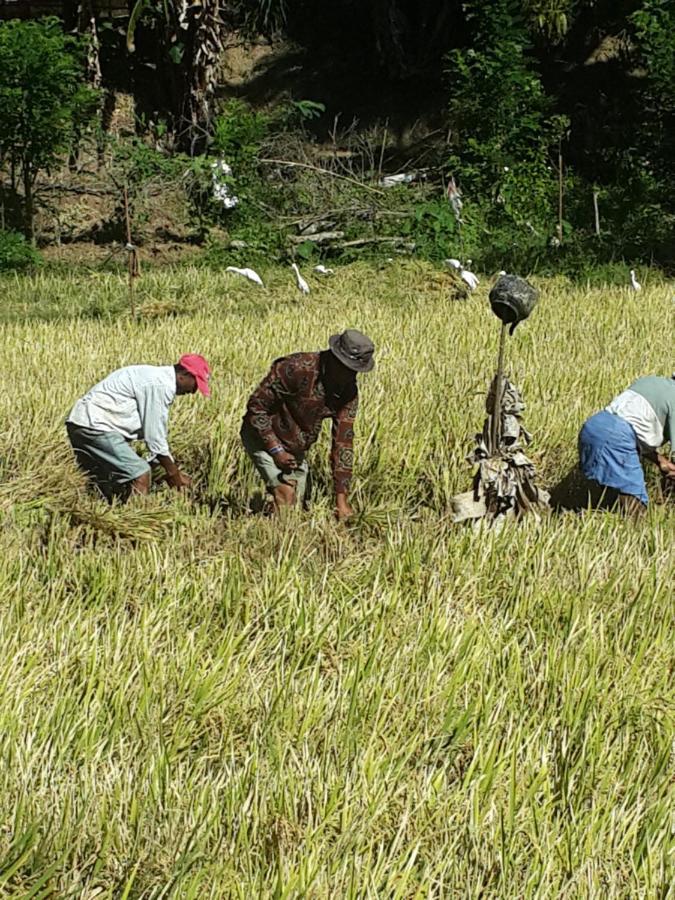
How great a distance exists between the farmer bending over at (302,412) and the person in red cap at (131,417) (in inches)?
11.5

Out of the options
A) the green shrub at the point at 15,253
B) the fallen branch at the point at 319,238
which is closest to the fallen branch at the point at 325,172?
the fallen branch at the point at 319,238

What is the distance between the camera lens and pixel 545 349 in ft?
Result: 23.6

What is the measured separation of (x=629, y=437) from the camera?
186 inches

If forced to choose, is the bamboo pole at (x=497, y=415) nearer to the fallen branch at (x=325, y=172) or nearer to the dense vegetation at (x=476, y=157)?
the dense vegetation at (x=476, y=157)

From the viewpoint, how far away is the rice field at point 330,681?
2246 millimetres

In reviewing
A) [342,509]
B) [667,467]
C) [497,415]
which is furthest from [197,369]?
[667,467]

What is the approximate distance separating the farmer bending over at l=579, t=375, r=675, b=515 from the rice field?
0.86 feet

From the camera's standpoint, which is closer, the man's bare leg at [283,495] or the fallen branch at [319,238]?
the man's bare leg at [283,495]

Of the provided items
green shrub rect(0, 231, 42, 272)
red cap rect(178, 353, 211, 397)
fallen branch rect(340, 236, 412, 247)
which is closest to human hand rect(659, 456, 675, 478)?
red cap rect(178, 353, 211, 397)

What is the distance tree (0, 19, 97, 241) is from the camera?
35.9 feet

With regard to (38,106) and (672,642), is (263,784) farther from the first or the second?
(38,106)

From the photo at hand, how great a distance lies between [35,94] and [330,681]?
9.67 metres

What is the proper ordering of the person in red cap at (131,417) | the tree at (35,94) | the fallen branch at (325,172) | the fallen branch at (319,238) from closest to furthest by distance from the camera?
the person in red cap at (131,417) → the tree at (35,94) → the fallen branch at (319,238) → the fallen branch at (325,172)

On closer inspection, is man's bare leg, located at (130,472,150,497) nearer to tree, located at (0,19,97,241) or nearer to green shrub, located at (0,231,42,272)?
green shrub, located at (0,231,42,272)
